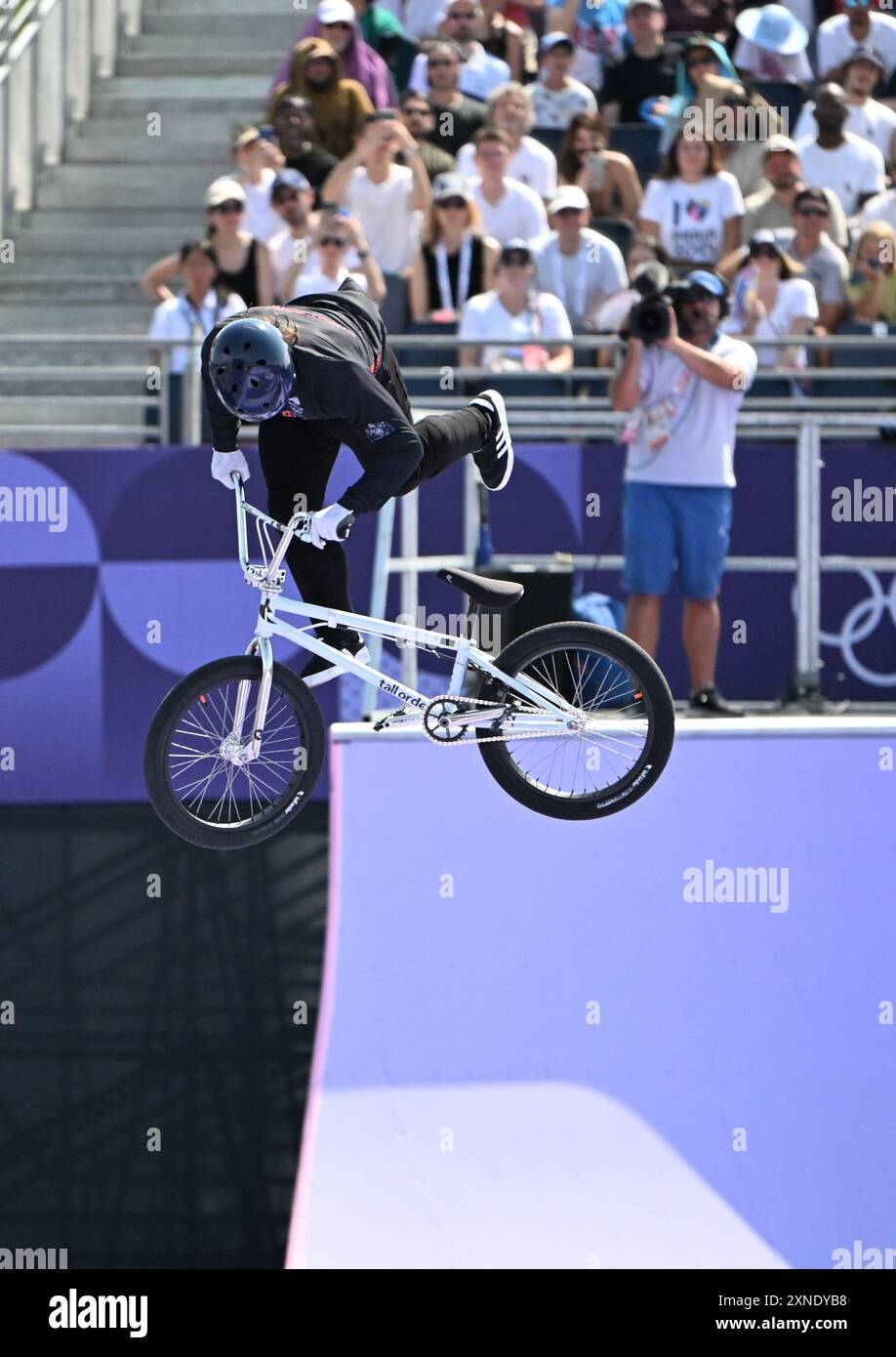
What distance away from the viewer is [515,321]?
41.7 feet

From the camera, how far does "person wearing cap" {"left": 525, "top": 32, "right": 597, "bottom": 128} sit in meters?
14.4

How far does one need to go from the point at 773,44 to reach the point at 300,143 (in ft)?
10.9

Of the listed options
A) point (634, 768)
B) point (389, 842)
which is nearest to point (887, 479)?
point (389, 842)

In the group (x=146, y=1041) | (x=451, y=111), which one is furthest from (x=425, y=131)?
(x=146, y=1041)

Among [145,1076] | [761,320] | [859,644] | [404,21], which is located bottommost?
[145,1076]

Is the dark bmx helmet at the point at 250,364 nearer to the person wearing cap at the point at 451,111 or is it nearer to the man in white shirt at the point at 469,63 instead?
the person wearing cap at the point at 451,111

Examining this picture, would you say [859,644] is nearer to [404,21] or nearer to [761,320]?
[761,320]

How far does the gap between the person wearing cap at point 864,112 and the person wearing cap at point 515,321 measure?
2.56m

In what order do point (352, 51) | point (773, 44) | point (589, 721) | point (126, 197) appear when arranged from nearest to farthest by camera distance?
point (589, 721)
point (352, 51)
point (773, 44)
point (126, 197)

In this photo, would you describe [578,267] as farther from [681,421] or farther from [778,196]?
[681,421]

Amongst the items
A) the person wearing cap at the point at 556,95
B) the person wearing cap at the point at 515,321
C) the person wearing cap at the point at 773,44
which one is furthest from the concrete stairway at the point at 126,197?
the person wearing cap at the point at 773,44

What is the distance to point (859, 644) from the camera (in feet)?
A: 42.3

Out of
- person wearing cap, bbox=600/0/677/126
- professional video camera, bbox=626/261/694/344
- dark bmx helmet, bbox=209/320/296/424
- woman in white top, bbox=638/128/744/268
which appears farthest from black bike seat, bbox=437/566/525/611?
person wearing cap, bbox=600/0/677/126
